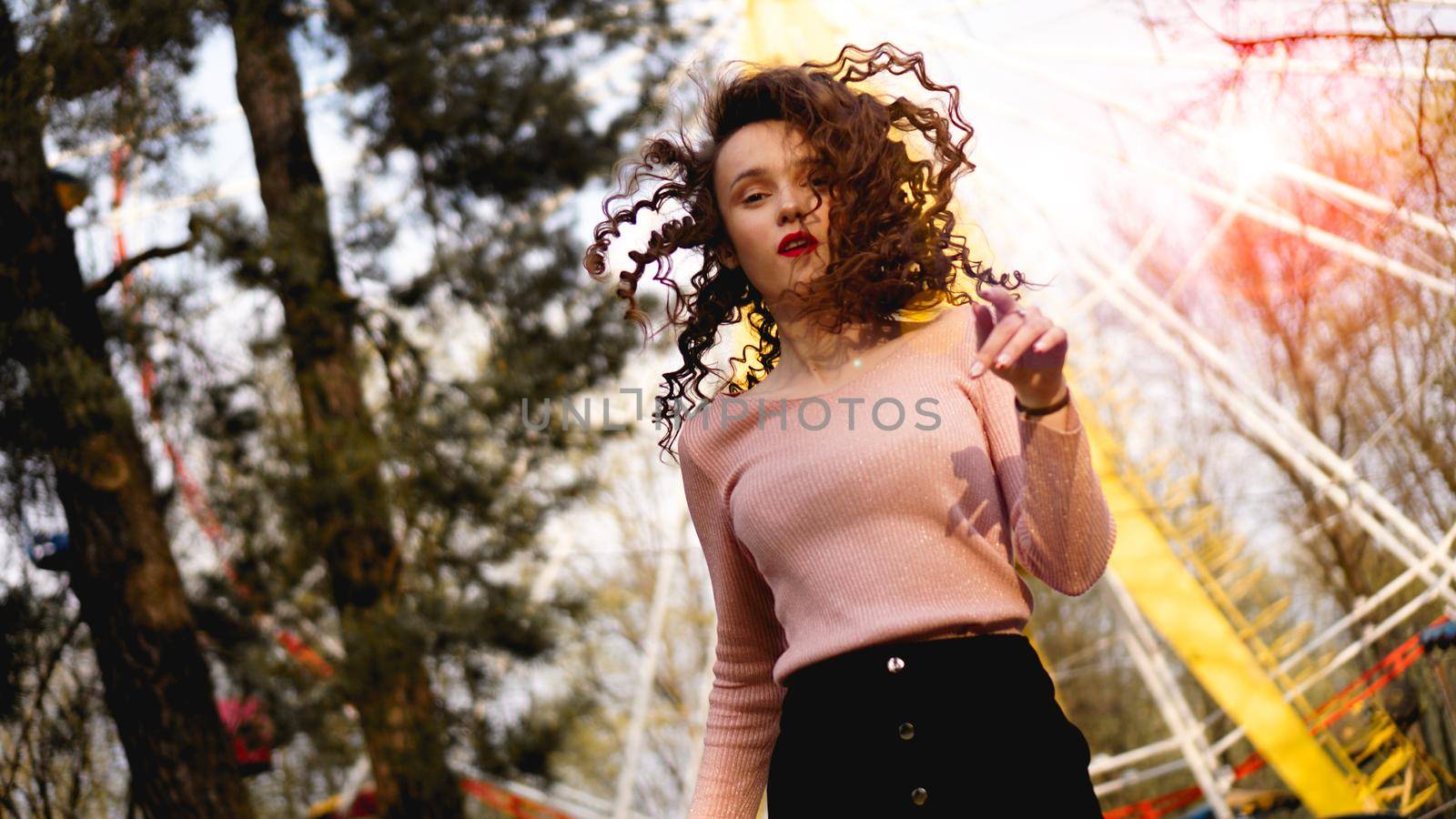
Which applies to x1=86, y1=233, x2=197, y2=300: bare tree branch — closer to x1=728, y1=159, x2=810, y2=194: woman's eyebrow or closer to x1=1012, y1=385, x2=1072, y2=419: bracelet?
x1=728, y1=159, x2=810, y2=194: woman's eyebrow

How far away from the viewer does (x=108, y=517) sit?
14.3ft

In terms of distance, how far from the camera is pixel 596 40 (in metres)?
6.23

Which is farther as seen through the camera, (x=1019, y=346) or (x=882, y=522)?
(x=882, y=522)

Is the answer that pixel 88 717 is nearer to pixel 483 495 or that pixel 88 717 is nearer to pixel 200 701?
pixel 200 701

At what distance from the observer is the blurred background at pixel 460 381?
4.32 meters

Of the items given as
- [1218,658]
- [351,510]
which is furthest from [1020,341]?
[1218,658]

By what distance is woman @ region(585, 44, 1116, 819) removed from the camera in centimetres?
131

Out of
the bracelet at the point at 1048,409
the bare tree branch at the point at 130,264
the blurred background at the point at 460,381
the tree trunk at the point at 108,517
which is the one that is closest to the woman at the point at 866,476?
the bracelet at the point at 1048,409

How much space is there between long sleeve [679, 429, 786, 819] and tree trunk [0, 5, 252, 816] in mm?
3182

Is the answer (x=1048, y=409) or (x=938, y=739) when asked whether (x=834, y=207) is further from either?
(x=938, y=739)

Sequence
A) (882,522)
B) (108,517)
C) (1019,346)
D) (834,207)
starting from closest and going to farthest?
(1019,346) → (882,522) → (834,207) → (108,517)

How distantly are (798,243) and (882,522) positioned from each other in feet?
1.22

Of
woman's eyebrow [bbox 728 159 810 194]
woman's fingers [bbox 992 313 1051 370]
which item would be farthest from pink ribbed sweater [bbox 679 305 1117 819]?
woman's eyebrow [bbox 728 159 810 194]

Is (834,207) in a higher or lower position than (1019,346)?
higher
